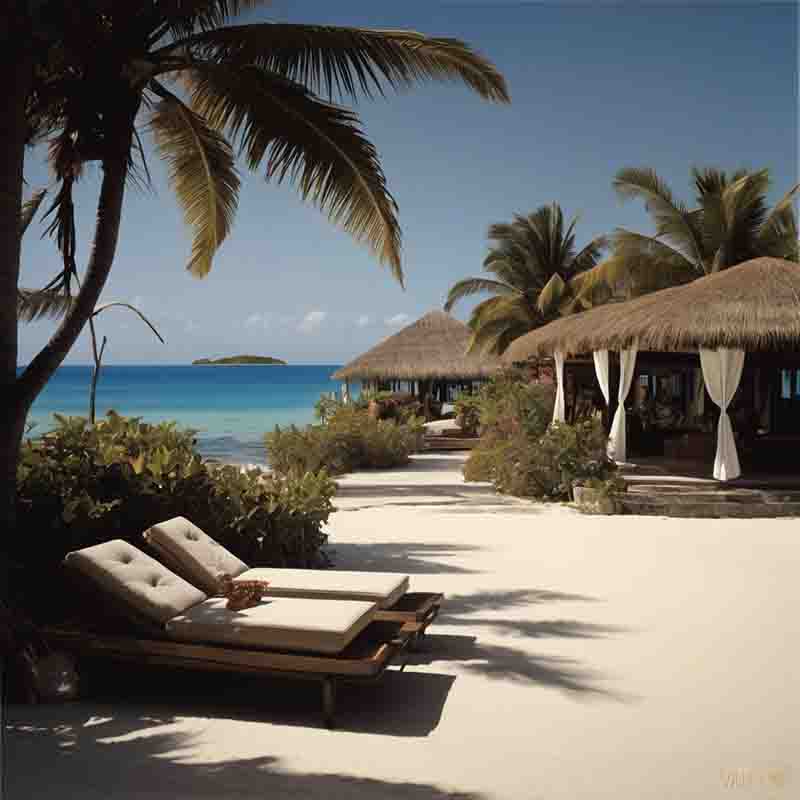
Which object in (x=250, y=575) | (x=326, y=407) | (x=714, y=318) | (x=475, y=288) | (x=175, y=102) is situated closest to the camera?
(x=250, y=575)

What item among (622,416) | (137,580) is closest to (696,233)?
(622,416)

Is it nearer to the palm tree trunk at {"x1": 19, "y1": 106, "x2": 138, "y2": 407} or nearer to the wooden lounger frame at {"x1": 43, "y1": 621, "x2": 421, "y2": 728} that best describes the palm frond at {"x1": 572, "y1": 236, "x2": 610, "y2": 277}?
the palm tree trunk at {"x1": 19, "y1": 106, "x2": 138, "y2": 407}

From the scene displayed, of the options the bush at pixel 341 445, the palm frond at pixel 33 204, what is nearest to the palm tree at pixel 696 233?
the bush at pixel 341 445

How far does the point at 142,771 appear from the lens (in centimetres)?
324

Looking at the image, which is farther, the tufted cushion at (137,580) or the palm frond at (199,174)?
the palm frond at (199,174)

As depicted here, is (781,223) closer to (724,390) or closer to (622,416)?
(622,416)

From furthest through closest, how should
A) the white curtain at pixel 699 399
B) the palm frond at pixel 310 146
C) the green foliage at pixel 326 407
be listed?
the green foliage at pixel 326 407, the white curtain at pixel 699 399, the palm frond at pixel 310 146

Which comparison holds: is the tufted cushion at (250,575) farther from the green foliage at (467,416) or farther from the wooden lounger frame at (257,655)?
the green foliage at (467,416)

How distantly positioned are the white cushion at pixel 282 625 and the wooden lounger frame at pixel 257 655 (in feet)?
0.16

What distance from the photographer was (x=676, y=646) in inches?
191

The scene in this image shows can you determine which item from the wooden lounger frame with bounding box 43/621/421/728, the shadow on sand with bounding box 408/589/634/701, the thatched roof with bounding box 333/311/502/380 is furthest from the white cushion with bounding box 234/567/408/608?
the thatched roof with bounding box 333/311/502/380

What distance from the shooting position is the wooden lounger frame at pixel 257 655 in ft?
12.2

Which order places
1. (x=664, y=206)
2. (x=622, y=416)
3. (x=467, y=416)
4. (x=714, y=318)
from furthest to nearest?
(x=467, y=416) < (x=664, y=206) < (x=622, y=416) < (x=714, y=318)

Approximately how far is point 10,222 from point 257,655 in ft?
8.05
